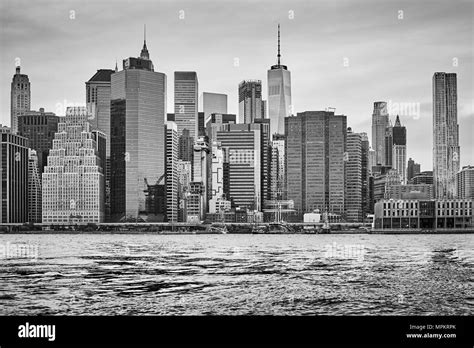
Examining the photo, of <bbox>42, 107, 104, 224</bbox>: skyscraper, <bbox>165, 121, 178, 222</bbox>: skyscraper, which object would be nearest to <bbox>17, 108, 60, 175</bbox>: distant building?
<bbox>42, 107, 104, 224</bbox>: skyscraper

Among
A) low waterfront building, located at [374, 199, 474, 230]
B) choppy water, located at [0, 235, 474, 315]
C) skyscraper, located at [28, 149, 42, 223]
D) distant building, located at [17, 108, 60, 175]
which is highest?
distant building, located at [17, 108, 60, 175]

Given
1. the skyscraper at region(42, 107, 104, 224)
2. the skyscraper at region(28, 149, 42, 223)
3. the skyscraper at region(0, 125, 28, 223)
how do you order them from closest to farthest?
the skyscraper at region(0, 125, 28, 223), the skyscraper at region(28, 149, 42, 223), the skyscraper at region(42, 107, 104, 224)

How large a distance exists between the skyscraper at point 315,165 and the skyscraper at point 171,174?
891 inches

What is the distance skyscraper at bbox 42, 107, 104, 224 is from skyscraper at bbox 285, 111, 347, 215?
20.2m

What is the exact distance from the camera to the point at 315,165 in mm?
59156

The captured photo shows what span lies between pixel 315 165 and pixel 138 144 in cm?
3211

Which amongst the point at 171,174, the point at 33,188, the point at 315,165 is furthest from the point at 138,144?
the point at 33,188

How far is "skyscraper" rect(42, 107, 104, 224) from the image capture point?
56.8 m

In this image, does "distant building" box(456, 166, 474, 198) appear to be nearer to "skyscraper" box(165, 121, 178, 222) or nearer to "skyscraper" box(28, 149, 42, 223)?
"skyscraper" box(28, 149, 42, 223)

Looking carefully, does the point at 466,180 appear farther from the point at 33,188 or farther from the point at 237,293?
the point at 33,188

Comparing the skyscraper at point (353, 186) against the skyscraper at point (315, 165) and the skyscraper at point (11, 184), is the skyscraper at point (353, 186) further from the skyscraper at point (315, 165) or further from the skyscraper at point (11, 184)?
the skyscraper at point (11, 184)
